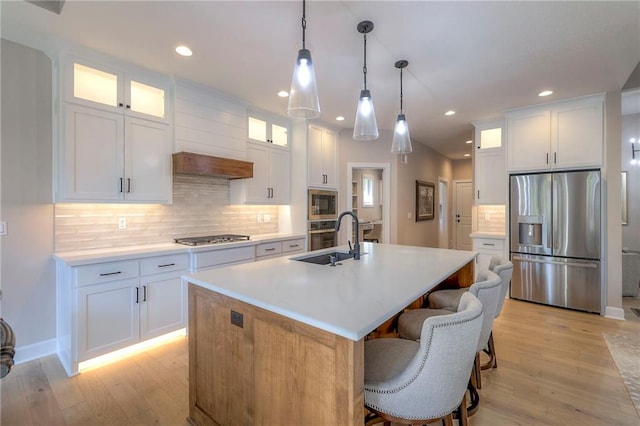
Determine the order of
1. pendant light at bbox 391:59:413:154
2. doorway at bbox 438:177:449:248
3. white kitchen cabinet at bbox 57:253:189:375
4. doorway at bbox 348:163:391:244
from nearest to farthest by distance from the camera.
A: white kitchen cabinet at bbox 57:253:189:375
pendant light at bbox 391:59:413:154
doorway at bbox 348:163:391:244
doorway at bbox 438:177:449:248

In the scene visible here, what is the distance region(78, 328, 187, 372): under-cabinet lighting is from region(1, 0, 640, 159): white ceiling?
2597 mm

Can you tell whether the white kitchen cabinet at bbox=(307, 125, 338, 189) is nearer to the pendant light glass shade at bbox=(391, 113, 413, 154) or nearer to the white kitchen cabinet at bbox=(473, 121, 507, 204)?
the pendant light glass shade at bbox=(391, 113, 413, 154)

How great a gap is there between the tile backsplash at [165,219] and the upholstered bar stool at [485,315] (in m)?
2.68

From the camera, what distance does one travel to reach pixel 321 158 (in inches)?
181

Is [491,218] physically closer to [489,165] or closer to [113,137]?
[489,165]

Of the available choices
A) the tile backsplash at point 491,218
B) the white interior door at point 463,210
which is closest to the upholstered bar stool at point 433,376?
the tile backsplash at point 491,218

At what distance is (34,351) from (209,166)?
2.19 m

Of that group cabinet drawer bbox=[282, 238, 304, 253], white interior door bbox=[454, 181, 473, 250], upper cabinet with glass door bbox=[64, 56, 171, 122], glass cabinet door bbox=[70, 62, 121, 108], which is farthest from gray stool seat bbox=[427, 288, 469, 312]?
white interior door bbox=[454, 181, 473, 250]

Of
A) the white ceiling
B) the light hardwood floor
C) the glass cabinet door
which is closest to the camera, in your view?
the light hardwood floor

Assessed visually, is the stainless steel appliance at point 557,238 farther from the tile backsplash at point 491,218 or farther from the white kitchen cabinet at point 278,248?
the white kitchen cabinet at point 278,248

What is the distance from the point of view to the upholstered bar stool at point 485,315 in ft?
4.99

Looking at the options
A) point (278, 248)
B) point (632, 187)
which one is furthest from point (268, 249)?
point (632, 187)

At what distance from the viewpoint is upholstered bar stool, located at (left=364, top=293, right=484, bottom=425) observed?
1064 millimetres

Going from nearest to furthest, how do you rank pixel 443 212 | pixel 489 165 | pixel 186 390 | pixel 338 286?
1. pixel 338 286
2. pixel 186 390
3. pixel 489 165
4. pixel 443 212
